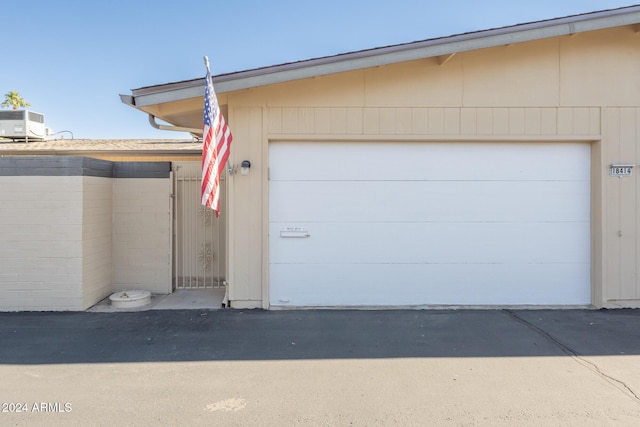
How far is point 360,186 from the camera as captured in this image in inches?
235

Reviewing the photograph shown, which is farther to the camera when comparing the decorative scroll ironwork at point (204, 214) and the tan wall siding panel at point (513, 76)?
the decorative scroll ironwork at point (204, 214)

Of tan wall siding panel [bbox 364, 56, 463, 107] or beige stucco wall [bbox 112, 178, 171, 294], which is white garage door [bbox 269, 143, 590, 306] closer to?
tan wall siding panel [bbox 364, 56, 463, 107]

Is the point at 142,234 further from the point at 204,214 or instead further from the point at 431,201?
the point at 431,201

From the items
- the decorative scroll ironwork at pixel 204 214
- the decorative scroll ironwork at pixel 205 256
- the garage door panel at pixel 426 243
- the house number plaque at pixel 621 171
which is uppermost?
the house number plaque at pixel 621 171

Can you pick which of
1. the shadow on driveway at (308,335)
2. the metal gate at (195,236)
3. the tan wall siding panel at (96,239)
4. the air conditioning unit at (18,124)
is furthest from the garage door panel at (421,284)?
the air conditioning unit at (18,124)

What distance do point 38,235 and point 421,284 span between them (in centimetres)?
531

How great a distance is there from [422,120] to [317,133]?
4.84ft

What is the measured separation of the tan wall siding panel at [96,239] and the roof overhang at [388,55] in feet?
5.04

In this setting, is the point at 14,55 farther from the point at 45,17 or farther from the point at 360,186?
the point at 360,186

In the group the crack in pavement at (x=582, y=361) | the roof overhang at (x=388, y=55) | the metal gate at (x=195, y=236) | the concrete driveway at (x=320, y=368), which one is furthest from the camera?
the metal gate at (x=195, y=236)

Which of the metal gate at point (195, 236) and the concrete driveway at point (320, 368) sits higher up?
the metal gate at point (195, 236)

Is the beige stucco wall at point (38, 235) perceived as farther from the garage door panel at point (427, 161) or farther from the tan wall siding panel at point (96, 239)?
the garage door panel at point (427, 161)

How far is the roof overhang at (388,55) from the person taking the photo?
17.6 feet

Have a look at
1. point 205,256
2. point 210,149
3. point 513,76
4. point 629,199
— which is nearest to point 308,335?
point 210,149
